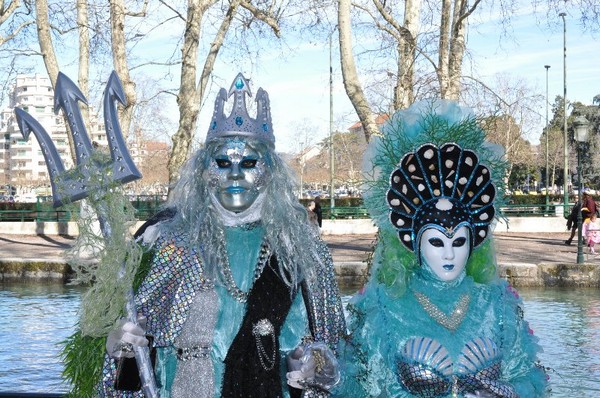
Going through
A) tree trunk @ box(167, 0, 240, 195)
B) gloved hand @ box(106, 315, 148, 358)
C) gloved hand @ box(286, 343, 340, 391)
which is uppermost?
tree trunk @ box(167, 0, 240, 195)

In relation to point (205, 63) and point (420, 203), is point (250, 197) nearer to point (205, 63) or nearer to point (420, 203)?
point (420, 203)

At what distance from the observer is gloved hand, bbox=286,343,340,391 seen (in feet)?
12.2

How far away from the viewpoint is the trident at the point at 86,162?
3.61 m

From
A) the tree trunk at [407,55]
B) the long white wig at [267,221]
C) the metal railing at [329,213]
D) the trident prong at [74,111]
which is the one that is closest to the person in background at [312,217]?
the long white wig at [267,221]

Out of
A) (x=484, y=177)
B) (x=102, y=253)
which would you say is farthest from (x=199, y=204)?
(x=484, y=177)

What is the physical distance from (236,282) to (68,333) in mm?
7663

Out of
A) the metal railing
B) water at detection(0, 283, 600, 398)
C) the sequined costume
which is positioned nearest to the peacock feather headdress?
the sequined costume

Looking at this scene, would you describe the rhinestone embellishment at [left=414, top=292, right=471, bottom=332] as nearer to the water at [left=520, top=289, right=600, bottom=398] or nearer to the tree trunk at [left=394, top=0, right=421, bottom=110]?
the water at [left=520, top=289, right=600, bottom=398]

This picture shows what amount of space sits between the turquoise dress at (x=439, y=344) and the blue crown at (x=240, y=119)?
3.06 feet

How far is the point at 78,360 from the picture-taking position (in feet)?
13.5

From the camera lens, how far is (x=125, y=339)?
11.5 feet

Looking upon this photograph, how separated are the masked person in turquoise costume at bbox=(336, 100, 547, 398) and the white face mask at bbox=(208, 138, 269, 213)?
2.19ft

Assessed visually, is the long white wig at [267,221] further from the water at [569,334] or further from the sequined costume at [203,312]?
the water at [569,334]

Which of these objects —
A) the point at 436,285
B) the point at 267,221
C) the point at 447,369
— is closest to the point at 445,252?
the point at 436,285
